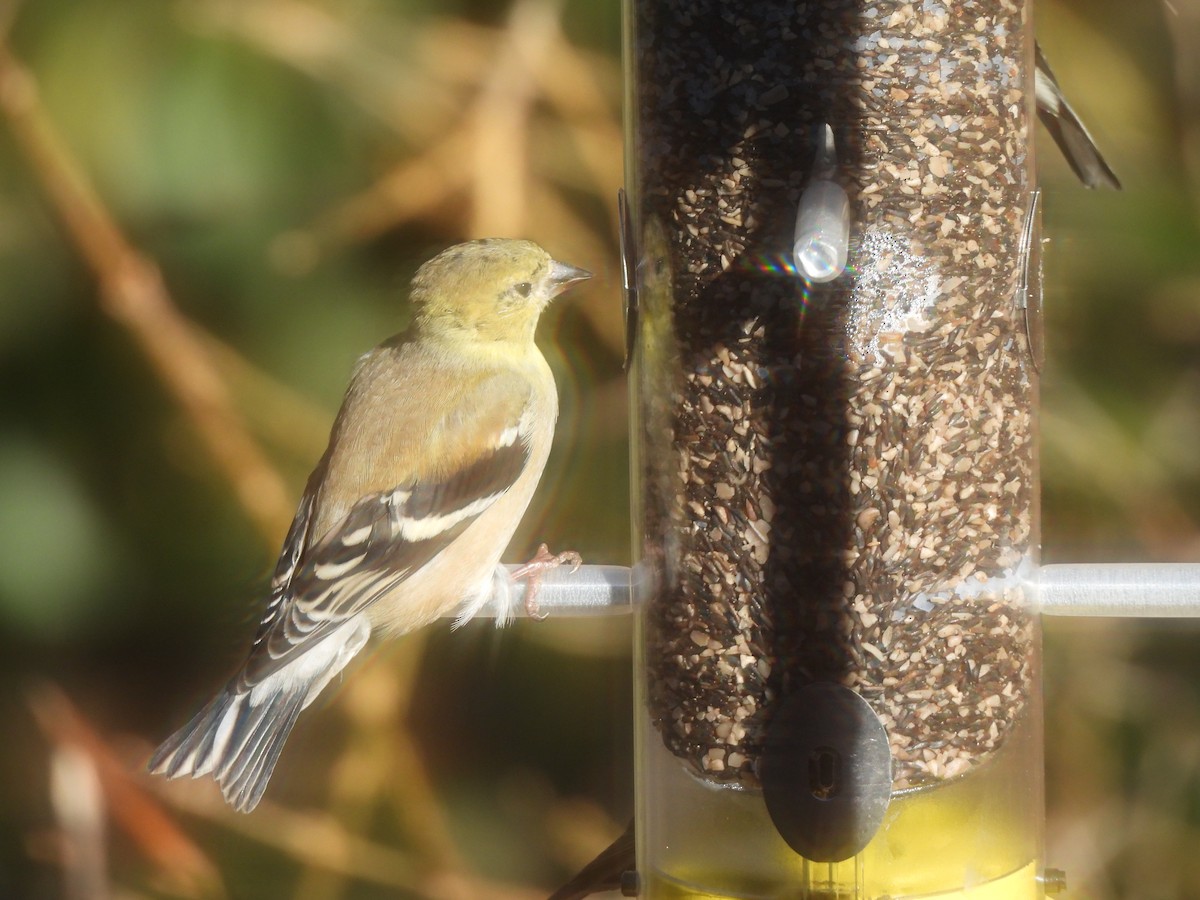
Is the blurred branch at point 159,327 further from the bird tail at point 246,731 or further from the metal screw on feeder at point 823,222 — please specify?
the metal screw on feeder at point 823,222

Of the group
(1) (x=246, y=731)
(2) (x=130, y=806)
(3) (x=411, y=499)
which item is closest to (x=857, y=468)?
(3) (x=411, y=499)

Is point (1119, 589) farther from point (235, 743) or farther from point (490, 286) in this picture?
point (235, 743)

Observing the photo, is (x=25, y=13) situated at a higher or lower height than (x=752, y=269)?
higher

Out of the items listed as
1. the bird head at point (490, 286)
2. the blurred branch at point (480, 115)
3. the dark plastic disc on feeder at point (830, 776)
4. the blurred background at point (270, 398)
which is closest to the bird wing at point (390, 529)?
the bird head at point (490, 286)

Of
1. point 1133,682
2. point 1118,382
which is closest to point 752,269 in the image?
point 1118,382

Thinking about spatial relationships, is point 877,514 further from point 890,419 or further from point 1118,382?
point 1118,382

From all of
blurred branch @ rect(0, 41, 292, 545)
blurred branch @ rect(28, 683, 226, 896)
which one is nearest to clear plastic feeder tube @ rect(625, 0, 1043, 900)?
blurred branch @ rect(0, 41, 292, 545)

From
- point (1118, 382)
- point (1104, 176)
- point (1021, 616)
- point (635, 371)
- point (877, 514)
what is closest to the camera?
point (877, 514)
